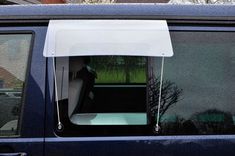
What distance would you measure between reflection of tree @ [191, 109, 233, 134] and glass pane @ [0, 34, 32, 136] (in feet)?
3.14

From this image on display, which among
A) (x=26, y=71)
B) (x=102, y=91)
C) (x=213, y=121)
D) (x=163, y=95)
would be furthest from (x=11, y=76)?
(x=213, y=121)

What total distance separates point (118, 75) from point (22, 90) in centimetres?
54

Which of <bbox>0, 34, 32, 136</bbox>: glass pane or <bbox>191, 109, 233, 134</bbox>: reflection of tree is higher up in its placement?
<bbox>0, 34, 32, 136</bbox>: glass pane

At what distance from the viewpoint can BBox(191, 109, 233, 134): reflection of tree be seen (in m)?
2.40

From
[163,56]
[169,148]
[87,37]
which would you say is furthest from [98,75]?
[169,148]

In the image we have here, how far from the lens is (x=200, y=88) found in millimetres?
2430

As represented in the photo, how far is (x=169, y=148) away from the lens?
2.34m

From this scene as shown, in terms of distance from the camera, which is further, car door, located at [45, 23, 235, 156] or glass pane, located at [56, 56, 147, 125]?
glass pane, located at [56, 56, 147, 125]

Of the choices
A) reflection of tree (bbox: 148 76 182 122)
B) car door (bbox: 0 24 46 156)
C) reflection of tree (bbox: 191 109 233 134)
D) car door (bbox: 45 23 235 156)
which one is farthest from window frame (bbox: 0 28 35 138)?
reflection of tree (bbox: 191 109 233 134)

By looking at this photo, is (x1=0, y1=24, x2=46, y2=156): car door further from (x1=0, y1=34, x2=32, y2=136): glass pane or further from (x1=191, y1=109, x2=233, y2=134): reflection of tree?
(x1=191, y1=109, x2=233, y2=134): reflection of tree

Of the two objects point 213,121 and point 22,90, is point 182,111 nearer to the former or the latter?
point 213,121

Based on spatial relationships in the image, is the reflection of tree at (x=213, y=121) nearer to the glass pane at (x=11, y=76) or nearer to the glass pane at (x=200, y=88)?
the glass pane at (x=200, y=88)

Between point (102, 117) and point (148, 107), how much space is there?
0.26 metres

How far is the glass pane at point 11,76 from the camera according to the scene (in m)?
2.43
